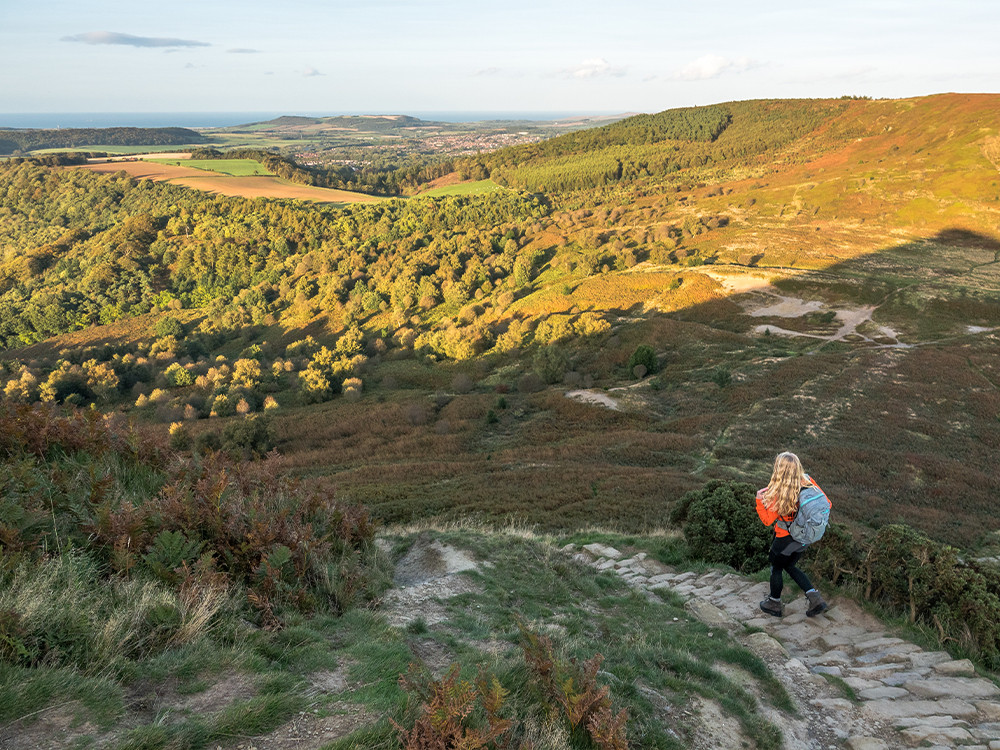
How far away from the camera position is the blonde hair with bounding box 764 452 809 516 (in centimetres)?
691

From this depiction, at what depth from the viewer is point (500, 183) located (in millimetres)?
144625

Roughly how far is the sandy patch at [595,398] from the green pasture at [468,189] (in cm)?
10738

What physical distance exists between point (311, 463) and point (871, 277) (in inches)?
1936

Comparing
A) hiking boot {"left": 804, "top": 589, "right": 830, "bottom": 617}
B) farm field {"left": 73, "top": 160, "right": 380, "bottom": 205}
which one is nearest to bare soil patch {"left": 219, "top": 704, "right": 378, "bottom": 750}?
hiking boot {"left": 804, "top": 589, "right": 830, "bottom": 617}

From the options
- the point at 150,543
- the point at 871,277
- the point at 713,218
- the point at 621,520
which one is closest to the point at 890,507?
the point at 621,520

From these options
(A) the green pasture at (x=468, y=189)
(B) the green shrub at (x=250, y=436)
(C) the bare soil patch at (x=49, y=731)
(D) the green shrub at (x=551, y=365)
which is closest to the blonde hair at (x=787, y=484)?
(C) the bare soil patch at (x=49, y=731)

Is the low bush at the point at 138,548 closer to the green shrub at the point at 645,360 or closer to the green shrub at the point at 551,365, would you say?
the green shrub at the point at 645,360

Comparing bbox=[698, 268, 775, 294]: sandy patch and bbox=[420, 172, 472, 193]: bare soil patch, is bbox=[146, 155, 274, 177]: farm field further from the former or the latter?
bbox=[698, 268, 775, 294]: sandy patch

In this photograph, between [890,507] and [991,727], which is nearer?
[991,727]

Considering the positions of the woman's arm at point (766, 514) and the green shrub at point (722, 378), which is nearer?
the woman's arm at point (766, 514)

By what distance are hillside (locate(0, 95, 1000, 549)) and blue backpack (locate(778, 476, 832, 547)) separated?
7088 mm

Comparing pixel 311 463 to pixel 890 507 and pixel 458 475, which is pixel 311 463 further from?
pixel 890 507

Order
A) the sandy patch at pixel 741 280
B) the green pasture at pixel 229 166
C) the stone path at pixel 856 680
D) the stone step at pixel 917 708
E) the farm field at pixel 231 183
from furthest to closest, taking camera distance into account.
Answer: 1. the green pasture at pixel 229 166
2. the farm field at pixel 231 183
3. the sandy patch at pixel 741 280
4. the stone step at pixel 917 708
5. the stone path at pixel 856 680

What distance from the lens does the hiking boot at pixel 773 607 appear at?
761 centimetres
